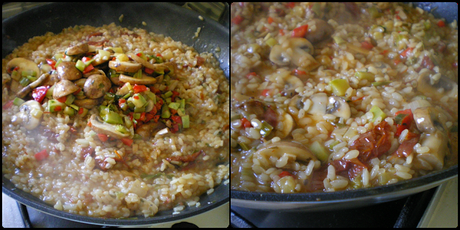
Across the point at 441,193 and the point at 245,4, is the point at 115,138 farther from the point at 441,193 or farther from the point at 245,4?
the point at 441,193

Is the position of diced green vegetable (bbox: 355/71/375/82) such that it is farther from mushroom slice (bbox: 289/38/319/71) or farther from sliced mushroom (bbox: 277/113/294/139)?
sliced mushroom (bbox: 277/113/294/139)

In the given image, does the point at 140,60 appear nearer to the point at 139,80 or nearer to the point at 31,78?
the point at 139,80

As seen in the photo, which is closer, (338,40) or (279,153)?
(279,153)

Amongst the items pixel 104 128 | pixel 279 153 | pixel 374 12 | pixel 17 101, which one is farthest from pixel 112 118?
pixel 374 12

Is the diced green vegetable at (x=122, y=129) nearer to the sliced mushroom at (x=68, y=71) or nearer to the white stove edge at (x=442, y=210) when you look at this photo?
the sliced mushroom at (x=68, y=71)

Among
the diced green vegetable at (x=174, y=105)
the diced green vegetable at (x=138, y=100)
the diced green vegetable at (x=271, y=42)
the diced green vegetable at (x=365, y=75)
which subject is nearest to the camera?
the diced green vegetable at (x=138, y=100)

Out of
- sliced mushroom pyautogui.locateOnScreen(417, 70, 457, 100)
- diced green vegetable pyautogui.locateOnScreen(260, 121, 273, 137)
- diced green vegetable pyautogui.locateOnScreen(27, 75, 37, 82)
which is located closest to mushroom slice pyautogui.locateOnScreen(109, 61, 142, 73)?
diced green vegetable pyautogui.locateOnScreen(27, 75, 37, 82)

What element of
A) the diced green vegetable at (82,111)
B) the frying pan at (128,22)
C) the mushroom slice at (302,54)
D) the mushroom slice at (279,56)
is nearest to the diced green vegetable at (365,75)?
the mushroom slice at (302,54)
